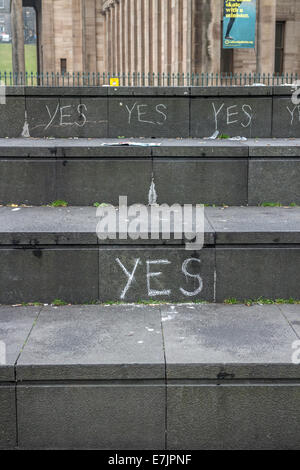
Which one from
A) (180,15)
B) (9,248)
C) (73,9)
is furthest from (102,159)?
(73,9)

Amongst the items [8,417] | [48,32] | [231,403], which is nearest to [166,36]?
[48,32]

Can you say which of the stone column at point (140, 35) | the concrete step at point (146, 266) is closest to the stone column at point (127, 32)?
the stone column at point (140, 35)

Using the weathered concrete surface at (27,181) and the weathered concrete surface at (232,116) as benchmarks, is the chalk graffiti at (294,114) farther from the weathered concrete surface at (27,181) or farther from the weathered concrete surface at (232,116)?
the weathered concrete surface at (27,181)

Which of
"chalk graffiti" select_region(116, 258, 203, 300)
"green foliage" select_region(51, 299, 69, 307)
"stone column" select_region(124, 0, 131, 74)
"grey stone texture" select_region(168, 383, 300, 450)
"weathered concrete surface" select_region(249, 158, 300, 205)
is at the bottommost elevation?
"grey stone texture" select_region(168, 383, 300, 450)

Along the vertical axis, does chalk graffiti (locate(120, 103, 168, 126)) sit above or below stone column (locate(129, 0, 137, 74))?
below

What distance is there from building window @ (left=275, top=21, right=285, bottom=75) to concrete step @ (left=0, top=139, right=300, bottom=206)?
27.8 m

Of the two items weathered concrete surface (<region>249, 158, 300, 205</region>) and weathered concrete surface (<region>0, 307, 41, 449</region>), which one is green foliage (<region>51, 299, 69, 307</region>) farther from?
weathered concrete surface (<region>249, 158, 300, 205</region>)

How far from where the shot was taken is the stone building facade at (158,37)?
26.1 metres

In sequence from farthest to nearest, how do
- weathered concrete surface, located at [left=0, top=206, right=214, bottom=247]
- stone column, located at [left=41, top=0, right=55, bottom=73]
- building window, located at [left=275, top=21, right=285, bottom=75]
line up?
stone column, located at [left=41, top=0, right=55, bottom=73] < building window, located at [left=275, top=21, right=285, bottom=75] < weathered concrete surface, located at [left=0, top=206, right=214, bottom=247]

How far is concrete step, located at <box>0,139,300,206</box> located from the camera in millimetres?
7848

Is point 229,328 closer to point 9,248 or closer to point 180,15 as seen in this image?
point 9,248

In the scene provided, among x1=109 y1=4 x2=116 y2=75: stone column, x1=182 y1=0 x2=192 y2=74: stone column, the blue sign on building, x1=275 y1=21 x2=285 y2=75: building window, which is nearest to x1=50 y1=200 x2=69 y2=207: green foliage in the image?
the blue sign on building

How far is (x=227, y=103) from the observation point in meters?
9.98
